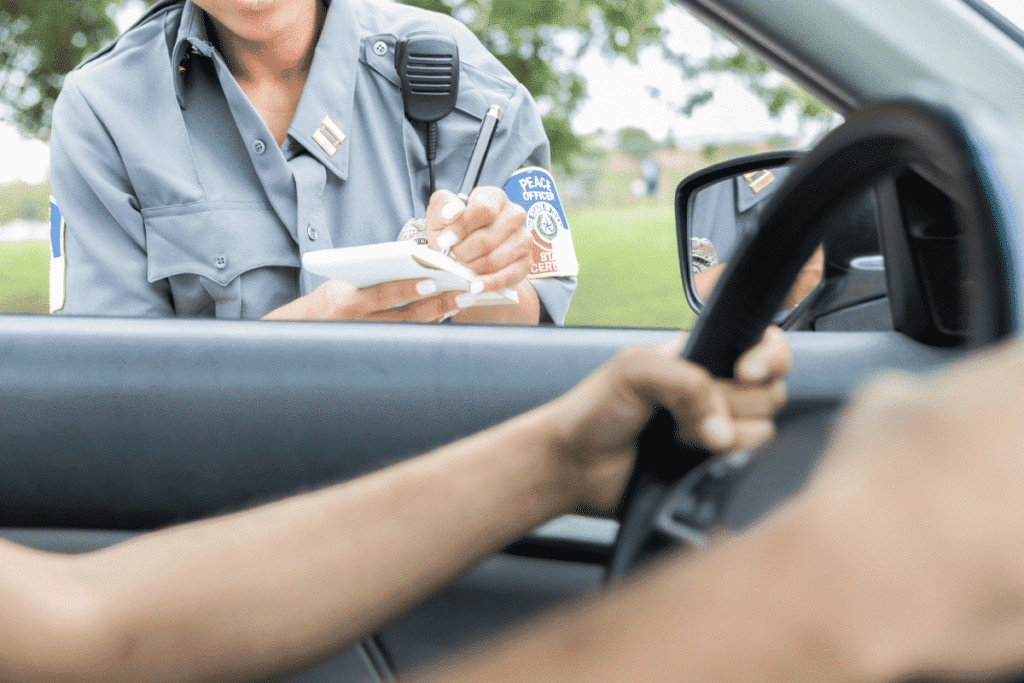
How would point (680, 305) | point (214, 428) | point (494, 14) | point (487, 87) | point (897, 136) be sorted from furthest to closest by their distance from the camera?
1. point (494, 14)
2. point (487, 87)
3. point (680, 305)
4. point (214, 428)
5. point (897, 136)

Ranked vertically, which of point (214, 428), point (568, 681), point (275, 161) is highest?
point (568, 681)

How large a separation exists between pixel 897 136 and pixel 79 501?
3.55 ft

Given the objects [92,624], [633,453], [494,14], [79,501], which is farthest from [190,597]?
[494,14]

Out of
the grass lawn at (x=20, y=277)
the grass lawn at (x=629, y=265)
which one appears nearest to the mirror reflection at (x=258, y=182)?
the grass lawn at (x=20, y=277)

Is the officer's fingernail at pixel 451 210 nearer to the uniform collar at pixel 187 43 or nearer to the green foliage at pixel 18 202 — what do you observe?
the uniform collar at pixel 187 43

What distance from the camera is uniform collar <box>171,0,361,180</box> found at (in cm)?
169

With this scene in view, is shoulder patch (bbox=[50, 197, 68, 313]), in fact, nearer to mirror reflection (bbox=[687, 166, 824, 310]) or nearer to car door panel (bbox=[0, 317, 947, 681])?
car door panel (bbox=[0, 317, 947, 681])

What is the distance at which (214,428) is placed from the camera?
3.71ft

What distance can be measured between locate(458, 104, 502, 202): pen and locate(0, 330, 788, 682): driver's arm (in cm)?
100

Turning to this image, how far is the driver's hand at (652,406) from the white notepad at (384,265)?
530 millimetres

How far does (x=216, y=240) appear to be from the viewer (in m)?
1.60

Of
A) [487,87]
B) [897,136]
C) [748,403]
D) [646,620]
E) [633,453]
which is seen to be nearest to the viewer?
[646,620]

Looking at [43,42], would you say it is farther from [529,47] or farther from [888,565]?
[888,565]

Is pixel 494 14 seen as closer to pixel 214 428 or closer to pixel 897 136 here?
pixel 214 428
